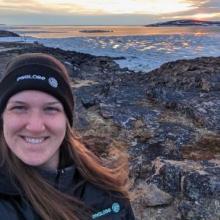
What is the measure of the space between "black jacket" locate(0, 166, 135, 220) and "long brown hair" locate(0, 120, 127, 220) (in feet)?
0.12

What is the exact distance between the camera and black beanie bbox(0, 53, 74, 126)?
2.75m

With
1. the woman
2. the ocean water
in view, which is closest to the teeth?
the woman

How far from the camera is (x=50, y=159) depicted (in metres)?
2.93

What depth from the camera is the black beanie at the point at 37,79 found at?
2.75 meters

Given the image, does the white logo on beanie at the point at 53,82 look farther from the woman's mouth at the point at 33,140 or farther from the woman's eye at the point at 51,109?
the woman's mouth at the point at 33,140

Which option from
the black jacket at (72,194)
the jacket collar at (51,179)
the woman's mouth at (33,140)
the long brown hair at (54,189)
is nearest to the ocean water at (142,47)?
the long brown hair at (54,189)

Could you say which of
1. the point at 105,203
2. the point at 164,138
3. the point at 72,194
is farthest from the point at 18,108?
the point at 164,138

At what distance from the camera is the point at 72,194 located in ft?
9.55

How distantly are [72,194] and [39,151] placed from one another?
34cm

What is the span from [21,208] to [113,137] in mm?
7567

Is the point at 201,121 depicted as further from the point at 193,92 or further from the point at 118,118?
the point at 193,92

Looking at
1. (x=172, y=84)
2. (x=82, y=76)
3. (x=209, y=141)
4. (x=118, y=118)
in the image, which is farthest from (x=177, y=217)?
(x=82, y=76)

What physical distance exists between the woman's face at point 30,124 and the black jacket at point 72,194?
123mm

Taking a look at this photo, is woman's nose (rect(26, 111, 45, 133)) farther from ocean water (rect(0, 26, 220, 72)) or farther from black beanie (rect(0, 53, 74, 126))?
ocean water (rect(0, 26, 220, 72))
